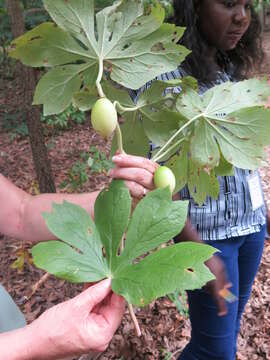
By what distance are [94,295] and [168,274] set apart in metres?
0.17

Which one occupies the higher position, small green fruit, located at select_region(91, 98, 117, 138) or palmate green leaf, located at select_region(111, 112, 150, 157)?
small green fruit, located at select_region(91, 98, 117, 138)

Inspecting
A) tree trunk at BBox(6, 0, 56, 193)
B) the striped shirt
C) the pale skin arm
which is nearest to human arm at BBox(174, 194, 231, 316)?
the striped shirt

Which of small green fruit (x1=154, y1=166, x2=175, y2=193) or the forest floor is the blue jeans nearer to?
the forest floor

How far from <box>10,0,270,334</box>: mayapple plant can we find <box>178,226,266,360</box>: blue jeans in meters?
0.72

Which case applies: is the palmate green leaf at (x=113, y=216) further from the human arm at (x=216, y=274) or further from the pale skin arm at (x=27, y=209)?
the human arm at (x=216, y=274)

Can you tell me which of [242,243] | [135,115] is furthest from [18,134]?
[135,115]

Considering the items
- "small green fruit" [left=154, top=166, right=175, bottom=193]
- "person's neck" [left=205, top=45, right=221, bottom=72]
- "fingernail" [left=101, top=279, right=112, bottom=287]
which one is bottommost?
"fingernail" [left=101, top=279, right=112, bottom=287]

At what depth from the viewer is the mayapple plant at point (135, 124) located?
2.05 ft

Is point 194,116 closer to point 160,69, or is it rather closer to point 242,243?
point 160,69

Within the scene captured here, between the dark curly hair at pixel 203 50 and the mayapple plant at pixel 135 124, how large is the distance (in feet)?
1.88

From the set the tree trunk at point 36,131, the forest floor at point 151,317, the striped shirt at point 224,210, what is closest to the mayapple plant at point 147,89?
the striped shirt at point 224,210

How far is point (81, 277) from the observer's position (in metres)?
0.67

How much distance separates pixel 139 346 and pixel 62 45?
207 cm

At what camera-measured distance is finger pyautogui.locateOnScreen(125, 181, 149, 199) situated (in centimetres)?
74
